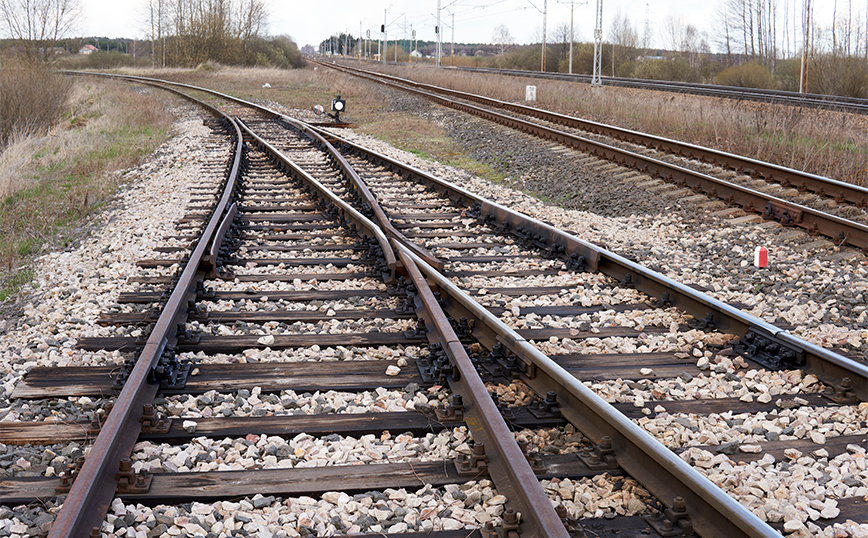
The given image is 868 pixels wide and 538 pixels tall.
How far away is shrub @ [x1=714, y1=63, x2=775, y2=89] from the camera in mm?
35188

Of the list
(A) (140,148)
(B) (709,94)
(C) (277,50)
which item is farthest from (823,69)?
(C) (277,50)

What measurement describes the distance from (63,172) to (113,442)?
11433 mm

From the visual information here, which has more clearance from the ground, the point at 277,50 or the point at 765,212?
the point at 277,50

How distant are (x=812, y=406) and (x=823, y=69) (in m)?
30.3

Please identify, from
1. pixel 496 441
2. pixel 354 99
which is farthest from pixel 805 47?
pixel 496 441

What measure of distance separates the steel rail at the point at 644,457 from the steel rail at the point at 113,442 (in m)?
2.05

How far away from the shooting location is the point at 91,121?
20359mm

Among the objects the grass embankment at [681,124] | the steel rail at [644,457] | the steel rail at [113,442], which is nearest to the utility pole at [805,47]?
the grass embankment at [681,124]

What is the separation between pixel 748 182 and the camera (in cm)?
1021

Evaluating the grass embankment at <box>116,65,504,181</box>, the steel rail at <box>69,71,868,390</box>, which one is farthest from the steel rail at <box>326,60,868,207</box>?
the steel rail at <box>69,71,868,390</box>

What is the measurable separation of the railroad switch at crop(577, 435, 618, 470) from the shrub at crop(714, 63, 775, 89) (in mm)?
35657

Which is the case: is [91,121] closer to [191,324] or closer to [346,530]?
[191,324]

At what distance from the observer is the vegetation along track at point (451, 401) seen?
2.90 meters

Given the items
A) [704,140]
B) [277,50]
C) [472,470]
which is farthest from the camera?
[277,50]
